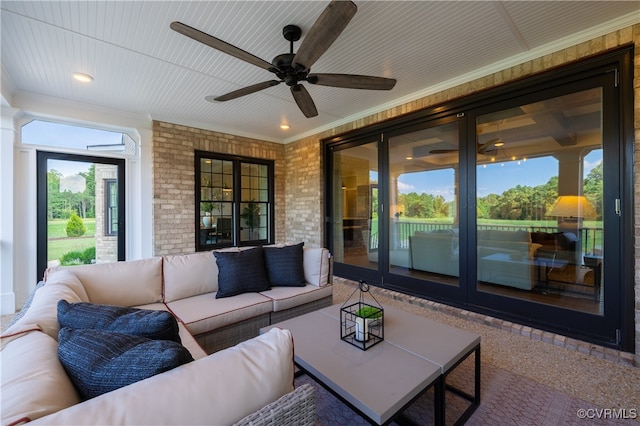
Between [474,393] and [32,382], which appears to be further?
[474,393]

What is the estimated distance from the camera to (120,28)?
231cm

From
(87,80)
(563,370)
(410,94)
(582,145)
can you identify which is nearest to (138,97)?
(87,80)

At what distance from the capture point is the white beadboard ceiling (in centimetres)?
214

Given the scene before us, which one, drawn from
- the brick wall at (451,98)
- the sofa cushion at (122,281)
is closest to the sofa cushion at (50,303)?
the sofa cushion at (122,281)

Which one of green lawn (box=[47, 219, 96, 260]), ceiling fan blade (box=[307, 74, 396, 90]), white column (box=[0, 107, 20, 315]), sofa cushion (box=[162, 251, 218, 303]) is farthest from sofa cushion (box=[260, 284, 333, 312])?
white column (box=[0, 107, 20, 315])

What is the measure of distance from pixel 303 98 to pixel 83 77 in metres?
2.61

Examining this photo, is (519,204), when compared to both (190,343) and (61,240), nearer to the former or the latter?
(190,343)

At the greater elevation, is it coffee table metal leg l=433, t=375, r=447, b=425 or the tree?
the tree

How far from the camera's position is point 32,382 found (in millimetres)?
770

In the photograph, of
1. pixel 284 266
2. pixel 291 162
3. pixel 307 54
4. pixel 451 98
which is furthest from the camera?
pixel 291 162

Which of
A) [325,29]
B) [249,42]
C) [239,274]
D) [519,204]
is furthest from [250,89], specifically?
[519,204]

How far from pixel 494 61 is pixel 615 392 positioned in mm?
3009

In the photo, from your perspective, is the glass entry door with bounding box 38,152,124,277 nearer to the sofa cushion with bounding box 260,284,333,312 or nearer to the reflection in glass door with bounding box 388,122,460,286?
the sofa cushion with bounding box 260,284,333,312

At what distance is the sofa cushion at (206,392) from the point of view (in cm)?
66
